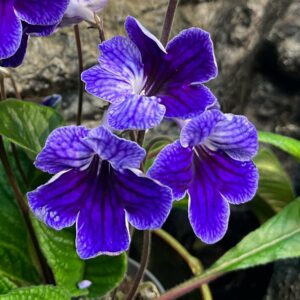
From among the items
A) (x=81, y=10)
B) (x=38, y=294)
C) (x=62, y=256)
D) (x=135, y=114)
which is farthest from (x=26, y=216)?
(x=135, y=114)

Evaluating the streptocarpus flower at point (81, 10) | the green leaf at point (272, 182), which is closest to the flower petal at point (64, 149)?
the streptocarpus flower at point (81, 10)

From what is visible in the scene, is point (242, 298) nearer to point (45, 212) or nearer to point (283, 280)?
point (283, 280)

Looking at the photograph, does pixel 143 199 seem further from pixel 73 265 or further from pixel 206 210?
pixel 73 265

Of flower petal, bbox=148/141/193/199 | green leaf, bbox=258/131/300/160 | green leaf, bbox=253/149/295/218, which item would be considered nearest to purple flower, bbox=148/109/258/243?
flower petal, bbox=148/141/193/199

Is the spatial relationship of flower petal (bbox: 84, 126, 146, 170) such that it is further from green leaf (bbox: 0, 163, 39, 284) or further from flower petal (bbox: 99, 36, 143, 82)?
green leaf (bbox: 0, 163, 39, 284)

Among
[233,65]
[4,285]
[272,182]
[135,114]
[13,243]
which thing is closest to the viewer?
[135,114]

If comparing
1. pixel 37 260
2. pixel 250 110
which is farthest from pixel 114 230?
pixel 250 110
